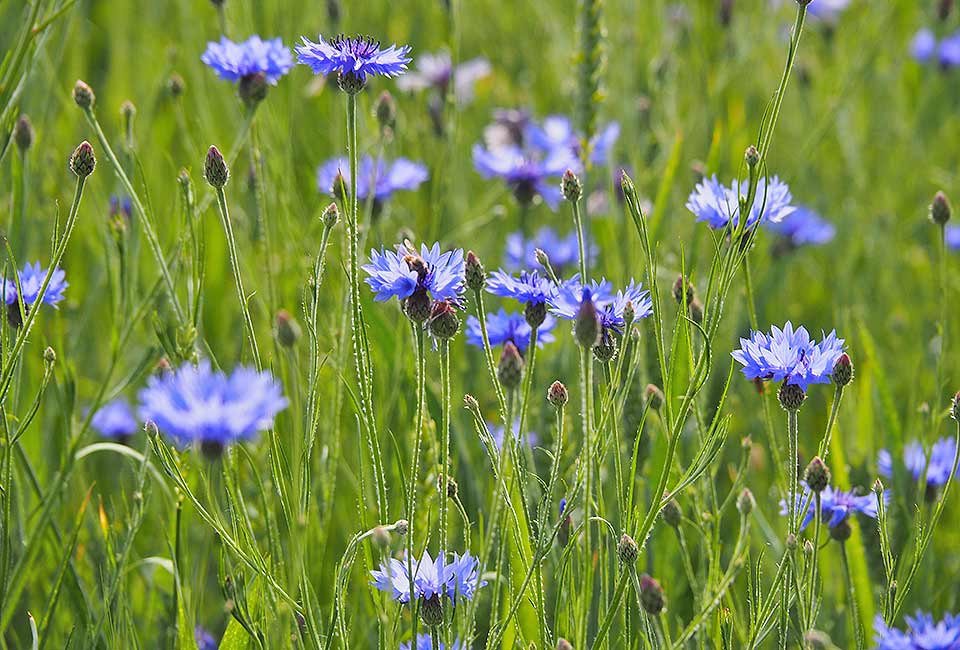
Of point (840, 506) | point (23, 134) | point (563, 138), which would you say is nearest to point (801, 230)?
point (563, 138)

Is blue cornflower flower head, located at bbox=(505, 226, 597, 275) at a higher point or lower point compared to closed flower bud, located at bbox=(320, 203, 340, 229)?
higher

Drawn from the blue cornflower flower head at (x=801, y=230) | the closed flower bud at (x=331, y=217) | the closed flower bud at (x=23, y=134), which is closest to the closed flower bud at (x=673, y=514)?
the closed flower bud at (x=331, y=217)

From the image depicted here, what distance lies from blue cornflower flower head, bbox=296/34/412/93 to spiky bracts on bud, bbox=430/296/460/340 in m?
0.22

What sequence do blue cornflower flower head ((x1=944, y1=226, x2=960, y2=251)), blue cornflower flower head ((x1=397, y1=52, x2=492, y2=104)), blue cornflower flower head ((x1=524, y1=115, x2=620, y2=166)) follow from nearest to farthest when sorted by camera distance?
1. blue cornflower flower head ((x1=524, y1=115, x2=620, y2=166))
2. blue cornflower flower head ((x1=944, y1=226, x2=960, y2=251))
3. blue cornflower flower head ((x1=397, y1=52, x2=492, y2=104))

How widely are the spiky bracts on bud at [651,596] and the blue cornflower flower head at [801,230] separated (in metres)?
1.23

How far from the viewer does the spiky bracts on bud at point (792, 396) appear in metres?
0.97

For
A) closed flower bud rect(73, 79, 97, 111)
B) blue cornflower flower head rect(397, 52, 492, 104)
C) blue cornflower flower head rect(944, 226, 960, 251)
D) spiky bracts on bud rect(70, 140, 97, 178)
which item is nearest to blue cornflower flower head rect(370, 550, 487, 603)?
spiky bracts on bud rect(70, 140, 97, 178)

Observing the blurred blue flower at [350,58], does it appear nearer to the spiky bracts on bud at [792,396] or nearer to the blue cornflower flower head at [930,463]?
the spiky bracts on bud at [792,396]

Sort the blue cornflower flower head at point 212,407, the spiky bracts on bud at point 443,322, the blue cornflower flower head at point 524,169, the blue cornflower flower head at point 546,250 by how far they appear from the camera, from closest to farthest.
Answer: the blue cornflower flower head at point 212,407, the spiky bracts on bud at point 443,322, the blue cornflower flower head at point 546,250, the blue cornflower flower head at point 524,169

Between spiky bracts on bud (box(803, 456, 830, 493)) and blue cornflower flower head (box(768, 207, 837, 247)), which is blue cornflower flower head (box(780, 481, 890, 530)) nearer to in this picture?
spiky bracts on bud (box(803, 456, 830, 493))

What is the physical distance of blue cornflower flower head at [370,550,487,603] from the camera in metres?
0.94

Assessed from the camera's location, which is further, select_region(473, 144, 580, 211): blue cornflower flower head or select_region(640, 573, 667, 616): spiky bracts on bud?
select_region(473, 144, 580, 211): blue cornflower flower head

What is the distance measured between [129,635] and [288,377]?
0.40 m

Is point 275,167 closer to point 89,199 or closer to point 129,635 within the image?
point 89,199
